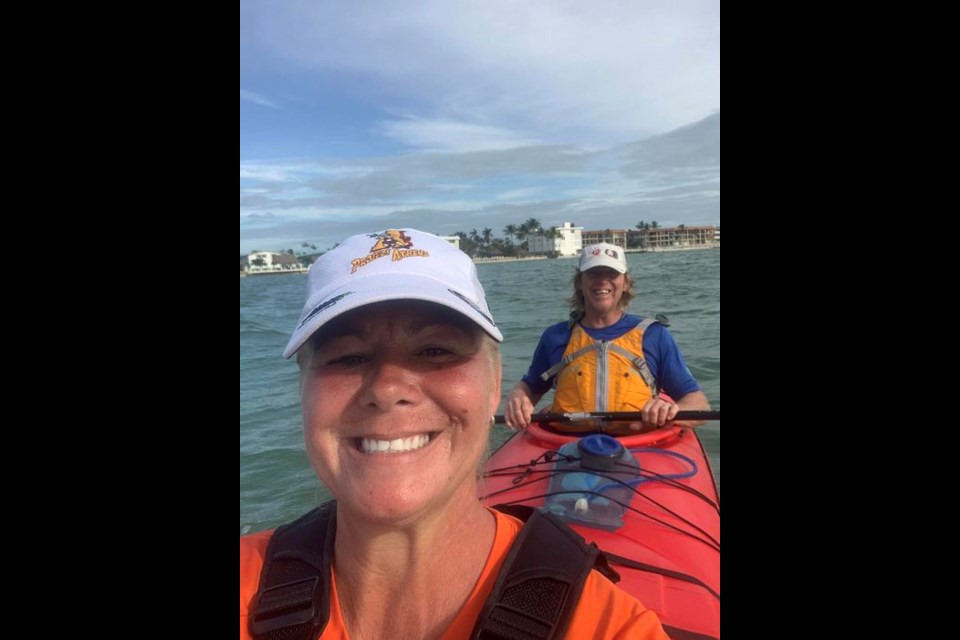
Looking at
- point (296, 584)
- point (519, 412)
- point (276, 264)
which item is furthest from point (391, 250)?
point (276, 264)

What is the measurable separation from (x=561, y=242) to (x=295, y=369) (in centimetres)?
5404

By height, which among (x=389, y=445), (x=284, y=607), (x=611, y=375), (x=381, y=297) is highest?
(x=381, y=297)

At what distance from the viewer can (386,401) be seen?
118 cm

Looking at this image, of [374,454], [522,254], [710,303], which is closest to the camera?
[374,454]

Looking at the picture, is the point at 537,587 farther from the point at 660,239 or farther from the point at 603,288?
the point at 660,239

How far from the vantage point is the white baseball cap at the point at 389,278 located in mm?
1151

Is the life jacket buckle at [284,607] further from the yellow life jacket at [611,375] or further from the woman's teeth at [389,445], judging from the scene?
the yellow life jacket at [611,375]

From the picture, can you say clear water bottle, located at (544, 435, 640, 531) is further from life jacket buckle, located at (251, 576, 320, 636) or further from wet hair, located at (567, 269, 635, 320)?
life jacket buckle, located at (251, 576, 320, 636)

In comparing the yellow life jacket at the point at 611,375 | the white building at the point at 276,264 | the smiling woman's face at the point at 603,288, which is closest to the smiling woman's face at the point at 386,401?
the yellow life jacket at the point at 611,375
